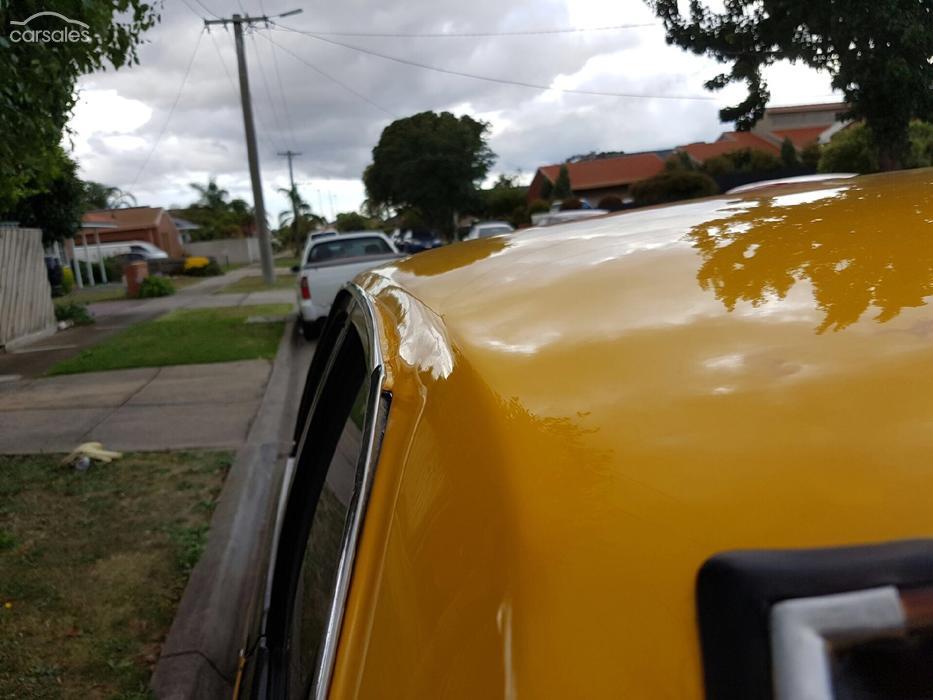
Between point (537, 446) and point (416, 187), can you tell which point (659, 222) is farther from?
point (416, 187)

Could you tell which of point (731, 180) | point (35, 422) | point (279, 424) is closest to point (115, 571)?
point (279, 424)

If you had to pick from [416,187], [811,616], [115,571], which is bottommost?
[115,571]

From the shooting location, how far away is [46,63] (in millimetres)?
5328

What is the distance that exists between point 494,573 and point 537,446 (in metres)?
0.17

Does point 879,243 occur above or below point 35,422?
above

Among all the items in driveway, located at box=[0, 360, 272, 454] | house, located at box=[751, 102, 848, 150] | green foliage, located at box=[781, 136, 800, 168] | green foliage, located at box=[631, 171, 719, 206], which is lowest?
driveway, located at box=[0, 360, 272, 454]

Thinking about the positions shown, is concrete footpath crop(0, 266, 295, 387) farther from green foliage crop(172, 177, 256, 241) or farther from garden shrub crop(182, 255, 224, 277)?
green foliage crop(172, 177, 256, 241)

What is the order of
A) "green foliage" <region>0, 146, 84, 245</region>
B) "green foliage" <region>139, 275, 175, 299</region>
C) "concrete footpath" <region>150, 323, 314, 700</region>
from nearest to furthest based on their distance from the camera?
"concrete footpath" <region>150, 323, 314, 700</region> → "green foliage" <region>0, 146, 84, 245</region> → "green foliage" <region>139, 275, 175, 299</region>

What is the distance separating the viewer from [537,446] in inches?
40.8

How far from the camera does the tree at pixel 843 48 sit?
9781mm

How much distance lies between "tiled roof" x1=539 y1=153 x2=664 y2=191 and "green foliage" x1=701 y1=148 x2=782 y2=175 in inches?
428

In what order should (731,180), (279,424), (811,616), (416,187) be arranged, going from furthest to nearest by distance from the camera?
(416,187), (731,180), (279,424), (811,616)

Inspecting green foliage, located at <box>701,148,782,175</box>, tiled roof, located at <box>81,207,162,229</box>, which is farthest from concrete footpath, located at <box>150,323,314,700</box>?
tiled roof, located at <box>81,207,162,229</box>

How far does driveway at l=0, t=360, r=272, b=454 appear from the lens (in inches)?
289
